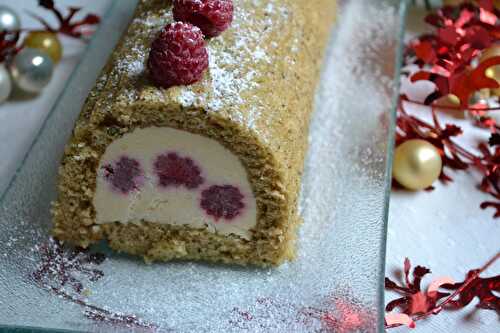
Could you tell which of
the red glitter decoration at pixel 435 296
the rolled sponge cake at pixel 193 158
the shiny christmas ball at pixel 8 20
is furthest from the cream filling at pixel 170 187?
the shiny christmas ball at pixel 8 20

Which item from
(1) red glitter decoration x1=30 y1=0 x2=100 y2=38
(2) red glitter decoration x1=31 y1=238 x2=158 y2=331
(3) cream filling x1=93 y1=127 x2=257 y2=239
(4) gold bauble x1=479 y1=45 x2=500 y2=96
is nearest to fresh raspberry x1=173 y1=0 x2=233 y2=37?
(3) cream filling x1=93 y1=127 x2=257 y2=239

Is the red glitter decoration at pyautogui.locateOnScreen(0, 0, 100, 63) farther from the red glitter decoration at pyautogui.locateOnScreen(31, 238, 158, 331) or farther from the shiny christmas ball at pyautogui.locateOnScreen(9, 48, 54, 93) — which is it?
the red glitter decoration at pyautogui.locateOnScreen(31, 238, 158, 331)

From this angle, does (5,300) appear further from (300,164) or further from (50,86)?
(50,86)

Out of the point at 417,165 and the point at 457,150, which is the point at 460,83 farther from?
the point at 417,165

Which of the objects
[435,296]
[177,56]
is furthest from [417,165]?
[177,56]

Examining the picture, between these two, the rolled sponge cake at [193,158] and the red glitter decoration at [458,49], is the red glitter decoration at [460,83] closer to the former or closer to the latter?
the red glitter decoration at [458,49]
